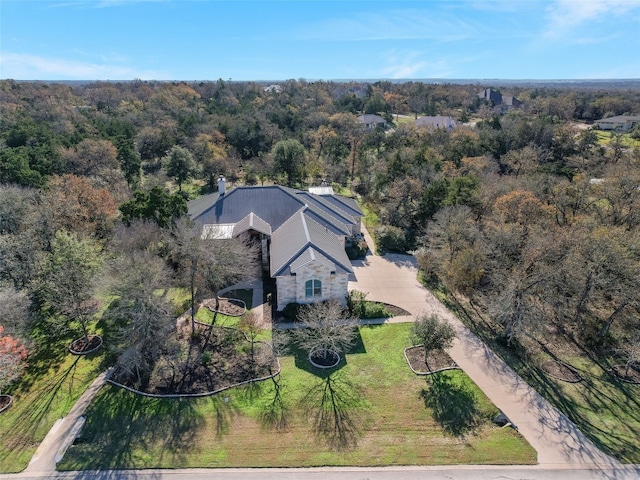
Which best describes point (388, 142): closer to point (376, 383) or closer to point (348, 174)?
point (348, 174)

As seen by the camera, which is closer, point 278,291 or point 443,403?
point 443,403

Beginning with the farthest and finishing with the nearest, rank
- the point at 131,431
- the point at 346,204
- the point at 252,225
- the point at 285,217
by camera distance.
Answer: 1. the point at 346,204
2. the point at 285,217
3. the point at 252,225
4. the point at 131,431

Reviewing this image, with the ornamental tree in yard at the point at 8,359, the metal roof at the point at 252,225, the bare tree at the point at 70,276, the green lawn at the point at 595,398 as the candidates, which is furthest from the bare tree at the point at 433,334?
the ornamental tree in yard at the point at 8,359

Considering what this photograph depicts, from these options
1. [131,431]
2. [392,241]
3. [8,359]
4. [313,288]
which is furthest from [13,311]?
[392,241]

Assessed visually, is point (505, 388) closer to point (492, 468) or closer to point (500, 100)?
point (492, 468)

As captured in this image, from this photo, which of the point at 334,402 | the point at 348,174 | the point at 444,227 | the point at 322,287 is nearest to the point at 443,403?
the point at 334,402
